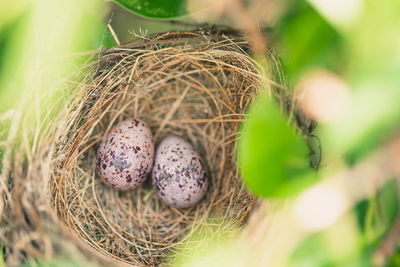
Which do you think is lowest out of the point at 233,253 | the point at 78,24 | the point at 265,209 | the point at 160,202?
the point at 233,253

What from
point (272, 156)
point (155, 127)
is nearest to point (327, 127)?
point (272, 156)

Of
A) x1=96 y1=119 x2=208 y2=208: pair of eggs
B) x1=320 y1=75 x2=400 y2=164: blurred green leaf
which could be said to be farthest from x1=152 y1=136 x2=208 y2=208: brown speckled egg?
x1=320 y1=75 x2=400 y2=164: blurred green leaf

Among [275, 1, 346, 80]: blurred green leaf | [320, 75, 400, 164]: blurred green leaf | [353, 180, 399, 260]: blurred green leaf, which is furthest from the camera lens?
[353, 180, 399, 260]: blurred green leaf

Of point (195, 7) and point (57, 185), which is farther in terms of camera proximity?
point (57, 185)

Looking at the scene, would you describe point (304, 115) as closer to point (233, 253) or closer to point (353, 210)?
point (353, 210)

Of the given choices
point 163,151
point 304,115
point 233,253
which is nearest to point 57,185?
point 163,151

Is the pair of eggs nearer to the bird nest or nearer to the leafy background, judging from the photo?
the bird nest

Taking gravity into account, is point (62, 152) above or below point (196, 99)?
below

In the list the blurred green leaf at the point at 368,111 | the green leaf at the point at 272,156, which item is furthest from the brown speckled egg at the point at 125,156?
the blurred green leaf at the point at 368,111
